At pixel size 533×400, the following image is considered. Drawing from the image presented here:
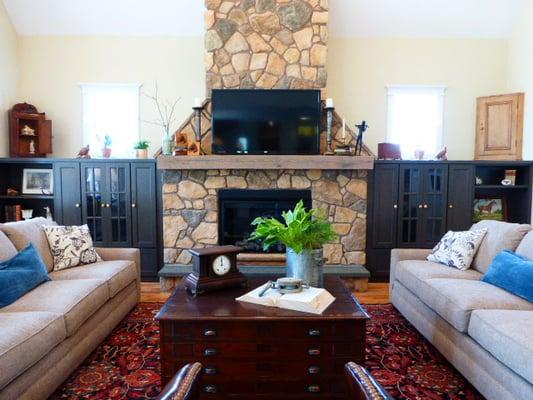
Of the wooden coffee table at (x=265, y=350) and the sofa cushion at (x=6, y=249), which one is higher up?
the sofa cushion at (x=6, y=249)

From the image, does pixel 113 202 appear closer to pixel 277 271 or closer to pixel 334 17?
pixel 277 271

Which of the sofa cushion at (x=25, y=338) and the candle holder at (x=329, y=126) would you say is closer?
the sofa cushion at (x=25, y=338)

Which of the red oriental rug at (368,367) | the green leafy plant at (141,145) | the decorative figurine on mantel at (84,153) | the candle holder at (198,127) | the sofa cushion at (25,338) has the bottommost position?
the red oriental rug at (368,367)

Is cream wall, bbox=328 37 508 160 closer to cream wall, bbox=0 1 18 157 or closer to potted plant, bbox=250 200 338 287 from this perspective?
potted plant, bbox=250 200 338 287

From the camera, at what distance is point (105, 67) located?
508 cm

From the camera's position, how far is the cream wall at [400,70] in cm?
509

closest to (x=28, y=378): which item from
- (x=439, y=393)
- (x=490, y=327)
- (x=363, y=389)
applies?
(x=363, y=389)

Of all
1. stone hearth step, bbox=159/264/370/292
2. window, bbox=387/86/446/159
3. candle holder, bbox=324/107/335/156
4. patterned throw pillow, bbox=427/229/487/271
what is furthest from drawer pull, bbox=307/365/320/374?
window, bbox=387/86/446/159

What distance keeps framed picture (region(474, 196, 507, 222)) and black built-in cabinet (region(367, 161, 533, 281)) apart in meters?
0.25

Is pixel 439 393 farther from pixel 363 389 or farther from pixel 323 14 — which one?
Answer: pixel 323 14

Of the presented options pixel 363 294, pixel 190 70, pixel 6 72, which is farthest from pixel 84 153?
pixel 363 294

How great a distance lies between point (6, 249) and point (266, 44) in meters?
3.40

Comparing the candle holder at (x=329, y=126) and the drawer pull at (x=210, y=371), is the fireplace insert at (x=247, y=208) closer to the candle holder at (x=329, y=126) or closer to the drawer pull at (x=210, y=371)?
the candle holder at (x=329, y=126)

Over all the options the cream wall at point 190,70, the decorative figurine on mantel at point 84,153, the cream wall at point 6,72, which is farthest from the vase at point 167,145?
the cream wall at point 6,72
